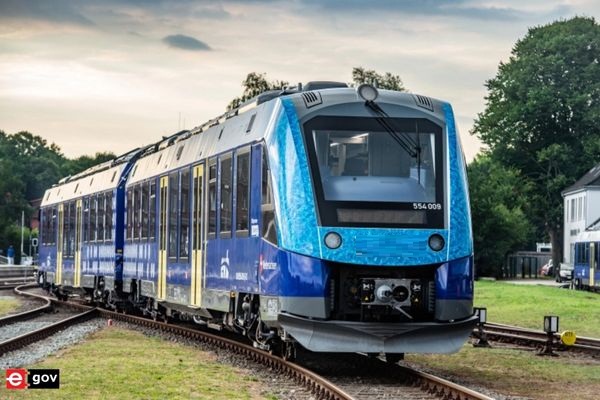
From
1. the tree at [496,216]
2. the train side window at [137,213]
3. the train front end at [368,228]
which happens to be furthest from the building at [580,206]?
the train front end at [368,228]

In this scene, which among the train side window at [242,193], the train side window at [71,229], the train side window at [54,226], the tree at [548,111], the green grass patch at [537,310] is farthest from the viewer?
the tree at [548,111]

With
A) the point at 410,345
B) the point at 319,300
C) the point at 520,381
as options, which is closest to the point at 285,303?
the point at 319,300

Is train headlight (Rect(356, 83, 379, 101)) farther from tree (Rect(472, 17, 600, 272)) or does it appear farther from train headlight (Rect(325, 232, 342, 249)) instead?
tree (Rect(472, 17, 600, 272))

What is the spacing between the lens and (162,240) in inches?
966

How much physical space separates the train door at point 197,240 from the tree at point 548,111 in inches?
2367

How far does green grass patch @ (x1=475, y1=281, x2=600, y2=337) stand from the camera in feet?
101

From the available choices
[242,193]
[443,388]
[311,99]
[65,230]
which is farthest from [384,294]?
[65,230]

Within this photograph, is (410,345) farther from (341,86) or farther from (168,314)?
(168,314)

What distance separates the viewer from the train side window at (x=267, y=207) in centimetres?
1622

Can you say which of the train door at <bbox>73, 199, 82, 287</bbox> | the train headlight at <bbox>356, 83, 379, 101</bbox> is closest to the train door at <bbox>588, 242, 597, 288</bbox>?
the train door at <bbox>73, 199, 82, 287</bbox>

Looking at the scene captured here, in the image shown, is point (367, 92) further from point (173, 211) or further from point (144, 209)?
point (144, 209)

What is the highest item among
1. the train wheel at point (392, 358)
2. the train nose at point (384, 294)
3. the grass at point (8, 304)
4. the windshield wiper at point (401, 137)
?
the windshield wiper at point (401, 137)

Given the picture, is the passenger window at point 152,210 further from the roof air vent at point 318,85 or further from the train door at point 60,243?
the train door at point 60,243

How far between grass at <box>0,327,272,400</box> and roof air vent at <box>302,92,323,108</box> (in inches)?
145
